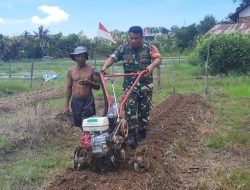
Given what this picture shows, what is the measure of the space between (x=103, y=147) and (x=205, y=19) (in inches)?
2312

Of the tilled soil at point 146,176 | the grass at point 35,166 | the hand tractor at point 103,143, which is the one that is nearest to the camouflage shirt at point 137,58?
the tilled soil at point 146,176

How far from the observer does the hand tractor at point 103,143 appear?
5430 mm

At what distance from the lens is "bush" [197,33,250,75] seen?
20.9 m

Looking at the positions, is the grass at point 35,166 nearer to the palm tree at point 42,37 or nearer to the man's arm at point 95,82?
the man's arm at point 95,82

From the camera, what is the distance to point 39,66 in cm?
3725

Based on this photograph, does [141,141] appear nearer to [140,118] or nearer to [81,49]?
[140,118]

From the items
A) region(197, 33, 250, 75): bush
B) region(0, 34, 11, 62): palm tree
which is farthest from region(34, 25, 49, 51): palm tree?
region(197, 33, 250, 75): bush

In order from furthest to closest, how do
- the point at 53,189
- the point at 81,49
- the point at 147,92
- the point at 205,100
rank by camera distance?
the point at 205,100 → the point at 147,92 → the point at 81,49 → the point at 53,189

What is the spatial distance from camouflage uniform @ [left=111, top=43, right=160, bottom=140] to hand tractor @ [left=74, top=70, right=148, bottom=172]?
1.02m

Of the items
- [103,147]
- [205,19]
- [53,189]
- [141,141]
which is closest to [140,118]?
[141,141]

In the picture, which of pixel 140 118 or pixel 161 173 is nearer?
pixel 161 173

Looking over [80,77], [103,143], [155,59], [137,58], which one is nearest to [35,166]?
[80,77]

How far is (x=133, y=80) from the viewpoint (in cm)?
711

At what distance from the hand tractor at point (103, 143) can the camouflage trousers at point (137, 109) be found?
0.99 m
